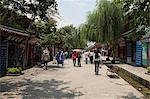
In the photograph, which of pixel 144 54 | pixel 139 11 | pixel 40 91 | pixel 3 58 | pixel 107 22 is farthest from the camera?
pixel 107 22

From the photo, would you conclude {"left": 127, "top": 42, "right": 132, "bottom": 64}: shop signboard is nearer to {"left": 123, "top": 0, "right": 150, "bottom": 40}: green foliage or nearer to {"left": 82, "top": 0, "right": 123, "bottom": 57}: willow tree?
{"left": 82, "top": 0, "right": 123, "bottom": 57}: willow tree

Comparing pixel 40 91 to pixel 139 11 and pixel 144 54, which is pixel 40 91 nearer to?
pixel 139 11

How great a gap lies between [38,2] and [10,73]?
651 cm

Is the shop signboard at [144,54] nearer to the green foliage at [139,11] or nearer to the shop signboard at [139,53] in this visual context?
the shop signboard at [139,53]

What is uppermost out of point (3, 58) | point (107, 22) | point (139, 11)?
point (107, 22)

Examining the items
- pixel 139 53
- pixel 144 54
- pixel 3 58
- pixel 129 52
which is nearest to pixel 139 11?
pixel 3 58

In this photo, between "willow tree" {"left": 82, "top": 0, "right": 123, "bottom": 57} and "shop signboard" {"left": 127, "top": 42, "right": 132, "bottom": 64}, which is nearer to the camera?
"willow tree" {"left": 82, "top": 0, "right": 123, "bottom": 57}

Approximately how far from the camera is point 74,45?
70375 mm

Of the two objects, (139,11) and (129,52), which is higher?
(139,11)

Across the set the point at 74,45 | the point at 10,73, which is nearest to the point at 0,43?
the point at 10,73

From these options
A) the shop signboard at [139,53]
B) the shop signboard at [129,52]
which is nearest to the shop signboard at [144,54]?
the shop signboard at [139,53]

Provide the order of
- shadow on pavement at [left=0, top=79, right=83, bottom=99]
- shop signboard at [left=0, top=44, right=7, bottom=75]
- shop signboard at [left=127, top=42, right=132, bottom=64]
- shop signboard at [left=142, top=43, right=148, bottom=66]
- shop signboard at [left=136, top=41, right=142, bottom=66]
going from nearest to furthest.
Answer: shadow on pavement at [left=0, top=79, right=83, bottom=99], shop signboard at [left=0, top=44, right=7, bottom=75], shop signboard at [left=142, top=43, right=148, bottom=66], shop signboard at [left=136, top=41, right=142, bottom=66], shop signboard at [left=127, top=42, right=132, bottom=64]

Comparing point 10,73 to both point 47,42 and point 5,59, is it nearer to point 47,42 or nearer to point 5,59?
point 5,59

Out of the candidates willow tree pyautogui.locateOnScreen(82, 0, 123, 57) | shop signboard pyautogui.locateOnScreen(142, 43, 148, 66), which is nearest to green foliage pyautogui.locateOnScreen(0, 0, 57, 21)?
shop signboard pyautogui.locateOnScreen(142, 43, 148, 66)
